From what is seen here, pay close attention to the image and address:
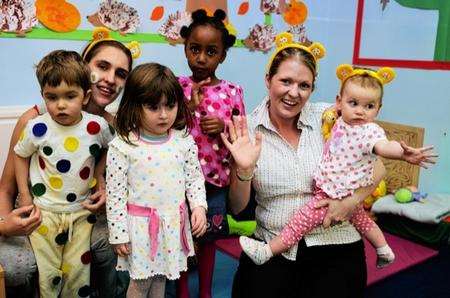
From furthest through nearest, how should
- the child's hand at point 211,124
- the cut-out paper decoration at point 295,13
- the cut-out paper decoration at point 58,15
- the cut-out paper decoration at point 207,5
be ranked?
the cut-out paper decoration at point 295,13
the cut-out paper decoration at point 207,5
the cut-out paper decoration at point 58,15
the child's hand at point 211,124

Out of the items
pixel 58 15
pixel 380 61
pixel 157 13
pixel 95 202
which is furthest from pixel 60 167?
pixel 380 61

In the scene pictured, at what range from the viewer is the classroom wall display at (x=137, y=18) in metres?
2.22

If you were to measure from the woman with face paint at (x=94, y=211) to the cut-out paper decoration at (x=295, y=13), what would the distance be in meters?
1.81

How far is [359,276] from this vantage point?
175 cm

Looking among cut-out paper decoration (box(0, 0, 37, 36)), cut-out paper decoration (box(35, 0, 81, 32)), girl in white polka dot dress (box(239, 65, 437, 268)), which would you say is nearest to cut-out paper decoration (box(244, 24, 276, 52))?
cut-out paper decoration (box(35, 0, 81, 32))

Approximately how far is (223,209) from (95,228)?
0.53 metres

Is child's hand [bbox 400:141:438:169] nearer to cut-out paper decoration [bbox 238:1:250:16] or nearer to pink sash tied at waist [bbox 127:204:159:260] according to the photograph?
pink sash tied at waist [bbox 127:204:159:260]

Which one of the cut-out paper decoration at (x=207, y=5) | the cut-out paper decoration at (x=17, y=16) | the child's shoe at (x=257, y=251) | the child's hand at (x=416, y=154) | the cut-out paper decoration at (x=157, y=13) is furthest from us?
the cut-out paper decoration at (x=207, y=5)

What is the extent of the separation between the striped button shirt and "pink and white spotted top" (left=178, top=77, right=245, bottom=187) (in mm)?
164

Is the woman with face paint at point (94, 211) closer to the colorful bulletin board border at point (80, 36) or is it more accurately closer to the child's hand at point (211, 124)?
the child's hand at point (211, 124)

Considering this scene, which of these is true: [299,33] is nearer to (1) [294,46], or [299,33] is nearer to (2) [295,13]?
(2) [295,13]

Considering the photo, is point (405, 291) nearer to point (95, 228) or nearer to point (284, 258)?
point (284, 258)

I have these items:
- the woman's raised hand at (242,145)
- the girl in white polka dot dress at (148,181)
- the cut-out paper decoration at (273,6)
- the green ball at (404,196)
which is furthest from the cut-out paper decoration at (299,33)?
the girl in white polka dot dress at (148,181)

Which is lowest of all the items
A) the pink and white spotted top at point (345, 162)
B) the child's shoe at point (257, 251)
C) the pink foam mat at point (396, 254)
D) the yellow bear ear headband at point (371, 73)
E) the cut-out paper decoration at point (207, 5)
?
the pink foam mat at point (396, 254)
